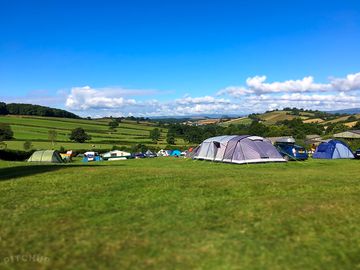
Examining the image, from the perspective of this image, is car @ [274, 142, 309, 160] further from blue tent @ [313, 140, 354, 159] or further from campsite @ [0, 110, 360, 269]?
campsite @ [0, 110, 360, 269]

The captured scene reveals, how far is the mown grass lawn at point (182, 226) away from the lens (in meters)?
7.37

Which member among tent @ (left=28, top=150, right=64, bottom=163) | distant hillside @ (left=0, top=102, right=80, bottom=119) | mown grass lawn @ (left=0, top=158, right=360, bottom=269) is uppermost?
distant hillside @ (left=0, top=102, right=80, bottom=119)

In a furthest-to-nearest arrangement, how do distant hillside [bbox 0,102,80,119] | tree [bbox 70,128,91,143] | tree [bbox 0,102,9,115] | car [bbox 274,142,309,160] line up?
1. distant hillside [bbox 0,102,80,119]
2. tree [bbox 0,102,9,115]
3. tree [bbox 70,128,91,143]
4. car [bbox 274,142,309,160]

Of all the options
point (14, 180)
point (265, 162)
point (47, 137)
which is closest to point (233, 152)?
point (265, 162)

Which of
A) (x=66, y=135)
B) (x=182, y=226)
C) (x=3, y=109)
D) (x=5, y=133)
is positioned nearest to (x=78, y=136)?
(x=66, y=135)

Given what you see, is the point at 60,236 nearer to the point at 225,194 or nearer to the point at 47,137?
the point at 225,194

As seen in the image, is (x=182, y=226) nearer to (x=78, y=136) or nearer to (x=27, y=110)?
(x=78, y=136)

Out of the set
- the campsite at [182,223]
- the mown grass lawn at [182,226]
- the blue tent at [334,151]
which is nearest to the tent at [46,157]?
the blue tent at [334,151]

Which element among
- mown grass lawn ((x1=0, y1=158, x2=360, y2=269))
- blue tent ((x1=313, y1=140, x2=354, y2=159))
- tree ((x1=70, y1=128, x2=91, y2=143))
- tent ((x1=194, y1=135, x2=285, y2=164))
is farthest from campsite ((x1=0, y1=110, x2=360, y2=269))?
tree ((x1=70, y1=128, x2=91, y2=143))

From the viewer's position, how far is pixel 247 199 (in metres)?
12.3

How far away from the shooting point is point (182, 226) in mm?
9312

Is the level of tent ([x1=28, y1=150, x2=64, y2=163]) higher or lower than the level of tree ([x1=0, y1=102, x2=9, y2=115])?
lower

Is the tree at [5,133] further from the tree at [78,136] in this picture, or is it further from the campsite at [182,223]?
the campsite at [182,223]

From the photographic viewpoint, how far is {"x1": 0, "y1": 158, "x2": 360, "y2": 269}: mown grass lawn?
24.2ft
